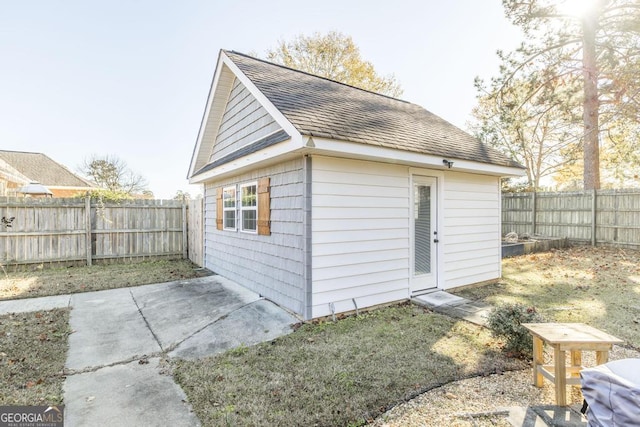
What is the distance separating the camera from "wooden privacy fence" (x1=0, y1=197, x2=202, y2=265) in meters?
8.75

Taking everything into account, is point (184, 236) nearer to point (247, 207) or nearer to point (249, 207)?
point (247, 207)

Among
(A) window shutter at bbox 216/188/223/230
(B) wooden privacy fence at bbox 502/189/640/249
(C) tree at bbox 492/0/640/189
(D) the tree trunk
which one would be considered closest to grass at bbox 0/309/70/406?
(A) window shutter at bbox 216/188/223/230

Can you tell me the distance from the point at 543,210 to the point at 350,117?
473 inches

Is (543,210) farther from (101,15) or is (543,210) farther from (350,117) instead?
(101,15)

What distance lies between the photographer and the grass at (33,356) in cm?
303

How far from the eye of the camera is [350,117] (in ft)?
18.6

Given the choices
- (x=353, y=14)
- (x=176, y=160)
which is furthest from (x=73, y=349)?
(x=176, y=160)

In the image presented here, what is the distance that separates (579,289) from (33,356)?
9.48 meters

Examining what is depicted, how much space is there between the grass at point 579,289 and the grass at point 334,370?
197 cm

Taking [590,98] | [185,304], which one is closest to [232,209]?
[185,304]

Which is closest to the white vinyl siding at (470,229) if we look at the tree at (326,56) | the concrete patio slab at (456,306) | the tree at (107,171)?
the concrete patio slab at (456,306)

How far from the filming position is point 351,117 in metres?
5.69

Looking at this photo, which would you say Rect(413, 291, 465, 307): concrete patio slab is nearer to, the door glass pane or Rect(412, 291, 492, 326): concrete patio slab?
Rect(412, 291, 492, 326): concrete patio slab

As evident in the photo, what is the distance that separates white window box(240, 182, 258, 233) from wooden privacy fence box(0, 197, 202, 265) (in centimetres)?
376
